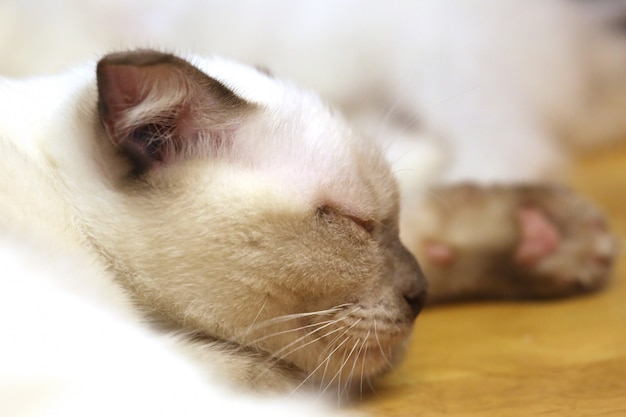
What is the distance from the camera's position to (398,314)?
97cm

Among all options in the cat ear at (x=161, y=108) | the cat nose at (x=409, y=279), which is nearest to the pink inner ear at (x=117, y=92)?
the cat ear at (x=161, y=108)

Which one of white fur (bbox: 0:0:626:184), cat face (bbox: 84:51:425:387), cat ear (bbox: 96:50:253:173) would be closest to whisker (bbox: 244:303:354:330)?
cat face (bbox: 84:51:425:387)

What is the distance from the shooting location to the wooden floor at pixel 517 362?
0.94m

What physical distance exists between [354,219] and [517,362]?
1.14 ft

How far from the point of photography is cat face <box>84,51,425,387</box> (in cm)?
88

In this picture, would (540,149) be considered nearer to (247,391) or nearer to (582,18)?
(582,18)

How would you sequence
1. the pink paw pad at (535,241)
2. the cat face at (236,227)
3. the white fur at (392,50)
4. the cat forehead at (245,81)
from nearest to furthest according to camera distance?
the cat face at (236,227), the cat forehead at (245,81), the pink paw pad at (535,241), the white fur at (392,50)

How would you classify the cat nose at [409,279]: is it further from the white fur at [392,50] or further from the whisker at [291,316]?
the white fur at [392,50]

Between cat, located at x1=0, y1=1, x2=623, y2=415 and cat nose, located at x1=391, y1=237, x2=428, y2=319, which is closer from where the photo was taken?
cat, located at x1=0, y1=1, x2=623, y2=415

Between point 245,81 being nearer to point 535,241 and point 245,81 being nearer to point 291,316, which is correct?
point 291,316

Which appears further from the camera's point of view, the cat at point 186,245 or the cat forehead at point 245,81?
the cat forehead at point 245,81

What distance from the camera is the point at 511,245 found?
128 centimetres

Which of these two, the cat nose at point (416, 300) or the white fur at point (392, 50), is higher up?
the white fur at point (392, 50)

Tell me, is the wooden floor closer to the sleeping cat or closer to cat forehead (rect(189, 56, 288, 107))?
the sleeping cat
